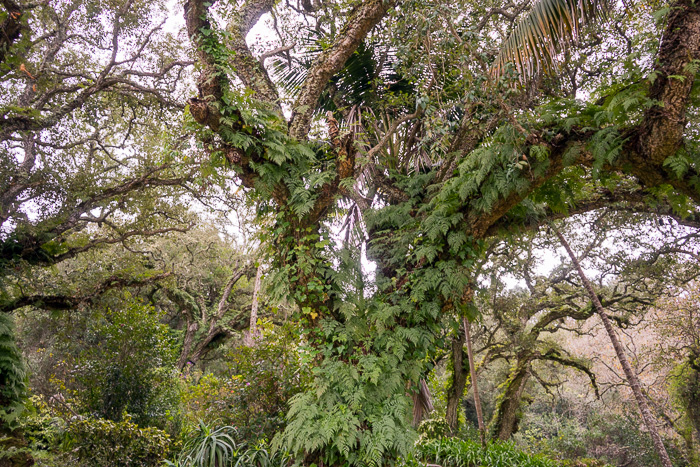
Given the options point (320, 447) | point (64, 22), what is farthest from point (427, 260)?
point (64, 22)

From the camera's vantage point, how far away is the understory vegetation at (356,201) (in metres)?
3.91

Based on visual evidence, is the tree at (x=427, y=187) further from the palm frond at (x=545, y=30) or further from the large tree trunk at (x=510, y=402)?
the large tree trunk at (x=510, y=402)

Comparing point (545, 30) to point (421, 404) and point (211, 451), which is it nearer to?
point (421, 404)

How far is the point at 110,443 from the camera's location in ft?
17.7

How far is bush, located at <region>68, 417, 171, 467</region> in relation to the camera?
5.29m

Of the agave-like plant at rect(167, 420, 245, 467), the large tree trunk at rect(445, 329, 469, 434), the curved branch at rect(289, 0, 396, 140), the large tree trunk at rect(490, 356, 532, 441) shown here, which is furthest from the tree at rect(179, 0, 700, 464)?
the large tree trunk at rect(490, 356, 532, 441)

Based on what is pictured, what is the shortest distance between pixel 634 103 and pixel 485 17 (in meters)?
3.36

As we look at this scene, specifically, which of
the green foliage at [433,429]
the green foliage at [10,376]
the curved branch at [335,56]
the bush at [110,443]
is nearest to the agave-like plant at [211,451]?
the bush at [110,443]

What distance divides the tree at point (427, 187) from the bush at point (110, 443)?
108 inches

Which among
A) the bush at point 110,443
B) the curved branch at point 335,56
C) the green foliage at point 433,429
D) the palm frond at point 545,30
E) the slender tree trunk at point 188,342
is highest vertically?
the curved branch at point 335,56

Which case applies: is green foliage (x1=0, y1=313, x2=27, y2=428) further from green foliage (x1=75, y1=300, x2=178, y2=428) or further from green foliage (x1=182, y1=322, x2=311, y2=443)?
green foliage (x1=182, y1=322, x2=311, y2=443)

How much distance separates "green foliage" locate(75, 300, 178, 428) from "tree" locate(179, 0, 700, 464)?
375 centimetres

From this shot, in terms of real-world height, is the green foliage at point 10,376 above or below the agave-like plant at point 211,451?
above

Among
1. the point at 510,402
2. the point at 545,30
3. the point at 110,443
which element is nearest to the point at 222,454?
the point at 110,443
